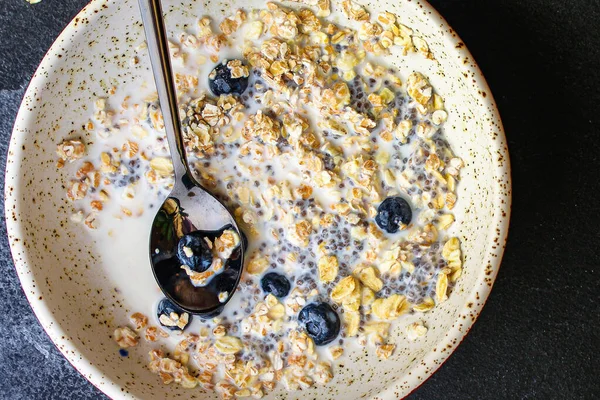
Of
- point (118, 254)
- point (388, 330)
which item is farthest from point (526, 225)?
point (118, 254)

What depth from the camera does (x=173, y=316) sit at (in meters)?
0.98

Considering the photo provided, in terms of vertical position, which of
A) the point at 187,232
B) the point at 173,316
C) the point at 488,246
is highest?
the point at 488,246

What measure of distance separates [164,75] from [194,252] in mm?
249

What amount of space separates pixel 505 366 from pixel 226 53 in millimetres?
629

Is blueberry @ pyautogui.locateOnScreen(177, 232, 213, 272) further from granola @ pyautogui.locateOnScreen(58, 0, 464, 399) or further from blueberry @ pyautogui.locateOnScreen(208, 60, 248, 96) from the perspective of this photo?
blueberry @ pyautogui.locateOnScreen(208, 60, 248, 96)

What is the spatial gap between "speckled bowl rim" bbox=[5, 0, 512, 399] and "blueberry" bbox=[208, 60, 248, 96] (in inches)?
7.0

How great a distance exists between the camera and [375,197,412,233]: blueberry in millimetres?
945

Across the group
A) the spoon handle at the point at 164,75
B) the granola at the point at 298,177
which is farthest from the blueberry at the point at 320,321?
the spoon handle at the point at 164,75

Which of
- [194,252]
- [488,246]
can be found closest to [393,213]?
[488,246]

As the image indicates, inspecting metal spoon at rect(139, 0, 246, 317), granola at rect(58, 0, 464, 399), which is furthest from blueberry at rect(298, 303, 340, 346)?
metal spoon at rect(139, 0, 246, 317)

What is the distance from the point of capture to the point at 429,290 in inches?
37.8

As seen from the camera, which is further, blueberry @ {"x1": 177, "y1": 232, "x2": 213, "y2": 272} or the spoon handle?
blueberry @ {"x1": 177, "y1": 232, "x2": 213, "y2": 272}

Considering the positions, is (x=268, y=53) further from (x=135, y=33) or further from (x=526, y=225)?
(x=526, y=225)

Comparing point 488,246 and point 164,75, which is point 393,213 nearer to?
point 488,246
